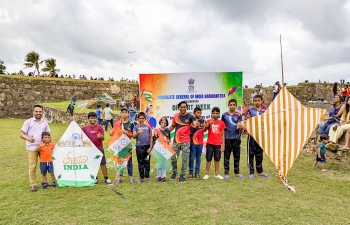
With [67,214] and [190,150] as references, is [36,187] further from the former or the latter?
[190,150]

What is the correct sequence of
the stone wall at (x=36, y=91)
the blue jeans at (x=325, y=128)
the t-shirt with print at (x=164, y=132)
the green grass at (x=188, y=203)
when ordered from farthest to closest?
the stone wall at (x=36, y=91)
the blue jeans at (x=325, y=128)
the t-shirt with print at (x=164, y=132)
the green grass at (x=188, y=203)

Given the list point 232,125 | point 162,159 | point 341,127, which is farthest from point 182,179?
point 341,127

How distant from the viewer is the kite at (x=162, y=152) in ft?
16.4

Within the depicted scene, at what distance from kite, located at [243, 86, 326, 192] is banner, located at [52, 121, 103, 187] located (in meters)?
2.91

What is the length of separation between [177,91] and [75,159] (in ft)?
10.9

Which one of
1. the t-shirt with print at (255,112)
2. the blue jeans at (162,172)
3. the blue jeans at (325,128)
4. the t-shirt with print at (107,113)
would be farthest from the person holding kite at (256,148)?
the t-shirt with print at (107,113)

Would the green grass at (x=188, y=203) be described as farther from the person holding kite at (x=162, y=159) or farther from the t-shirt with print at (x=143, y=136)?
the t-shirt with print at (x=143, y=136)

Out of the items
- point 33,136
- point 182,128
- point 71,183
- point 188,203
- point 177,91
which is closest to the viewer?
point 188,203

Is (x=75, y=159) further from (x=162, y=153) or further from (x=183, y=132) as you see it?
(x=183, y=132)

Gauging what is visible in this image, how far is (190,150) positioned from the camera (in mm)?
5254

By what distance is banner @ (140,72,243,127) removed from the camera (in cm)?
708

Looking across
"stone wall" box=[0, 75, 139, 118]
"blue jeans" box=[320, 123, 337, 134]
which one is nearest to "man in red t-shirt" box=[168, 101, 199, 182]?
"blue jeans" box=[320, 123, 337, 134]

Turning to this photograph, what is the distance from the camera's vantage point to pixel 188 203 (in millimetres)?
3902

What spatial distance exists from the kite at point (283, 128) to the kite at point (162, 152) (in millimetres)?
1543
